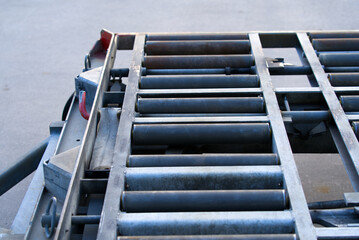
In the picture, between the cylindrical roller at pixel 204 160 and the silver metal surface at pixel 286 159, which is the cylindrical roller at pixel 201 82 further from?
the cylindrical roller at pixel 204 160

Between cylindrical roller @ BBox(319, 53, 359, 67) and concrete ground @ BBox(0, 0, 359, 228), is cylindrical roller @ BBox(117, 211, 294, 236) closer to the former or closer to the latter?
cylindrical roller @ BBox(319, 53, 359, 67)

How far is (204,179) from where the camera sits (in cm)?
127

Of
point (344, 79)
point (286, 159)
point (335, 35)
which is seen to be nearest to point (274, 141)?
point (286, 159)

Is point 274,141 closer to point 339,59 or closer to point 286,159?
point 286,159

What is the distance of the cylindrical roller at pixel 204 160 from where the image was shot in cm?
133

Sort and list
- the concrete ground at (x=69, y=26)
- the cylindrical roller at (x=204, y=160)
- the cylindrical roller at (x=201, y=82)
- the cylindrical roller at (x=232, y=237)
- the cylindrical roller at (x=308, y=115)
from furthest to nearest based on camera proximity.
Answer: the concrete ground at (x=69, y=26) < the cylindrical roller at (x=201, y=82) < the cylindrical roller at (x=308, y=115) < the cylindrical roller at (x=204, y=160) < the cylindrical roller at (x=232, y=237)

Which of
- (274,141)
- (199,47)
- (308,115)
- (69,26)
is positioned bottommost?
(274,141)

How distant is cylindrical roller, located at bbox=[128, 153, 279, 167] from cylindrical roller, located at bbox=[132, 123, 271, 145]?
0.41 ft

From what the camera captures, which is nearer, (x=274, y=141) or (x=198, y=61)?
(x=274, y=141)

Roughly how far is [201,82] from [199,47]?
0.31m

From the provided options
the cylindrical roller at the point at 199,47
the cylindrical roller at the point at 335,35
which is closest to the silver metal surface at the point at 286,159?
the cylindrical roller at the point at 199,47

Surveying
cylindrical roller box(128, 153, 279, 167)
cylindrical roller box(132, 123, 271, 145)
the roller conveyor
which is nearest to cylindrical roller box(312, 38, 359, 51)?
the roller conveyor

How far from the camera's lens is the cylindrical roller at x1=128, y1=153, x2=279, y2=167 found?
133 cm

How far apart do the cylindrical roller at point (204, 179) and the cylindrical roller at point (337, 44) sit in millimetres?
961
